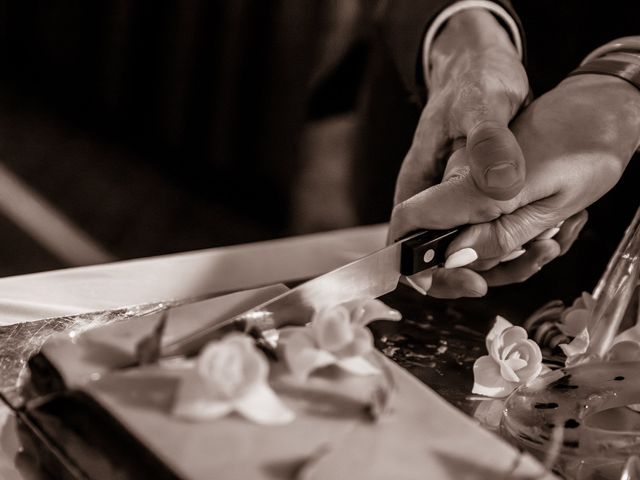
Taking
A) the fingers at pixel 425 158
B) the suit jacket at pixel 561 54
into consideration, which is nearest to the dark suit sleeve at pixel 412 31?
the suit jacket at pixel 561 54

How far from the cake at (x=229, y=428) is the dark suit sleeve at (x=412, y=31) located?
59 centimetres

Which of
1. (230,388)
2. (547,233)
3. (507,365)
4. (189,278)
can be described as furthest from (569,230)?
(230,388)

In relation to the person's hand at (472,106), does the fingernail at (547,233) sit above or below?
below

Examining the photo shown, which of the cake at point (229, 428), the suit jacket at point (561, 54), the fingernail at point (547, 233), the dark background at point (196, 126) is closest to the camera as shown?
the cake at point (229, 428)

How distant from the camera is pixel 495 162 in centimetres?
69

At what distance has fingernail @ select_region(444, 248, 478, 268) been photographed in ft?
2.36

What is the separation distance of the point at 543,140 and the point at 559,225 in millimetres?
98

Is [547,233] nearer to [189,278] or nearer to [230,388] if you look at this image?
[189,278]

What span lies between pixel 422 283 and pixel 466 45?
30cm

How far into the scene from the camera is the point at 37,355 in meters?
0.52

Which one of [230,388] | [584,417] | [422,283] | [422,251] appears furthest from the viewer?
[422,283]

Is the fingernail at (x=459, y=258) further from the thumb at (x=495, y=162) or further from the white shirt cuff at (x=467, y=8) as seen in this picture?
the white shirt cuff at (x=467, y=8)

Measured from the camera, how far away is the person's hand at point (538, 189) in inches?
28.5

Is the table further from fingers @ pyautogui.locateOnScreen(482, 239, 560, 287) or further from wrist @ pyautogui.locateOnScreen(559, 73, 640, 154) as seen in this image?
wrist @ pyautogui.locateOnScreen(559, 73, 640, 154)
